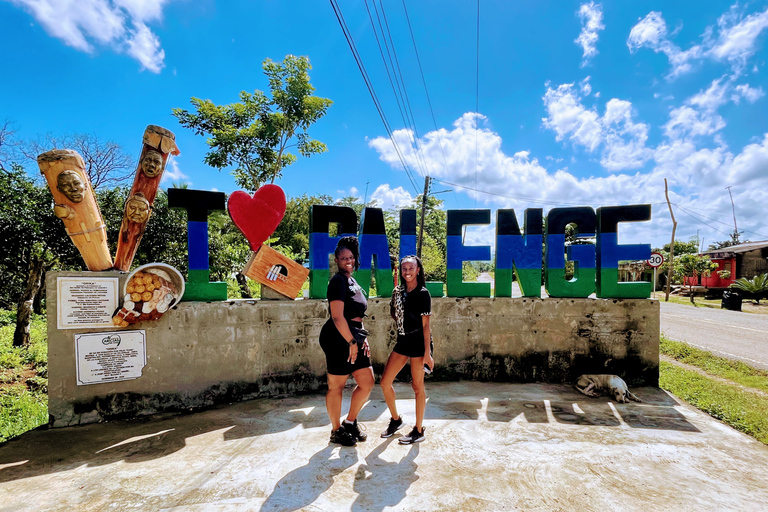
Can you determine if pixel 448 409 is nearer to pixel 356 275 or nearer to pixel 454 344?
pixel 454 344

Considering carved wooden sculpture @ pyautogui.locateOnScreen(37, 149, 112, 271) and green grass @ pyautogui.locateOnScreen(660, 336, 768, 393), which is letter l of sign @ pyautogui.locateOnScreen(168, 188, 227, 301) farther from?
green grass @ pyautogui.locateOnScreen(660, 336, 768, 393)

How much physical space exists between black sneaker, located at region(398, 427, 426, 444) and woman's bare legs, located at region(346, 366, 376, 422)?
1.59 feet

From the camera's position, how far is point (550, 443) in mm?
3277

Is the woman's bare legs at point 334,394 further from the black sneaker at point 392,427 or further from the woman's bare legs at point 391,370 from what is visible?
the black sneaker at point 392,427

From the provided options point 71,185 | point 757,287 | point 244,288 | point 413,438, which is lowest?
point 413,438

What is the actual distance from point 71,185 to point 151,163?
0.83m

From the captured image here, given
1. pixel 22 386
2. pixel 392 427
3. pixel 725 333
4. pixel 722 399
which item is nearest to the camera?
pixel 392 427

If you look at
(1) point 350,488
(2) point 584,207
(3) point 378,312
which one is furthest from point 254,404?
(2) point 584,207

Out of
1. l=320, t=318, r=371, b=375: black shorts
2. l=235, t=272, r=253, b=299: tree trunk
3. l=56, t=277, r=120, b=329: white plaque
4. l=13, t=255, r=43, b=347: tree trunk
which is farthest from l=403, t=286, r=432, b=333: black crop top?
l=13, t=255, r=43, b=347: tree trunk

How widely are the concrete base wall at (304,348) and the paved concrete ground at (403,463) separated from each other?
1.16 ft

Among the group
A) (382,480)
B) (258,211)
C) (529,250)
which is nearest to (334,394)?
(382,480)

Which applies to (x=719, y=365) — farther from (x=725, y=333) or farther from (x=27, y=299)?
(x=27, y=299)

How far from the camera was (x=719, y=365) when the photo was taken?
636 centimetres

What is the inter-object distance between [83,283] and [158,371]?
1303 millimetres
